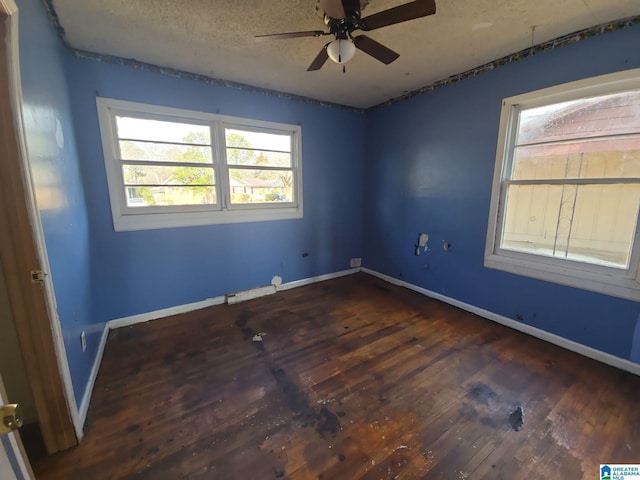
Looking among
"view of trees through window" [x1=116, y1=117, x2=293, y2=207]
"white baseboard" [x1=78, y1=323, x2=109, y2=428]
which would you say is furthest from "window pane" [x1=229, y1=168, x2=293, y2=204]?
"white baseboard" [x1=78, y1=323, x2=109, y2=428]

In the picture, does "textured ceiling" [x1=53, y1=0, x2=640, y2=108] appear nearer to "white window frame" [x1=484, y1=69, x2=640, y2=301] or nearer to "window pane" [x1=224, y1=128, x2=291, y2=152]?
"white window frame" [x1=484, y1=69, x2=640, y2=301]

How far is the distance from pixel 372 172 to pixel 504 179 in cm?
187

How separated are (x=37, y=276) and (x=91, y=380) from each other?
106 centimetres

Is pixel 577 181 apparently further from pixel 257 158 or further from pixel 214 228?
pixel 214 228

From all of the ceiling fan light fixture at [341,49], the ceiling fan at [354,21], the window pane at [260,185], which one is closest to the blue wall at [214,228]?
the window pane at [260,185]

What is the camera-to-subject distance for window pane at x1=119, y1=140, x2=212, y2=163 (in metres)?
2.62

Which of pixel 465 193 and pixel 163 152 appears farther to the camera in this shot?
pixel 465 193

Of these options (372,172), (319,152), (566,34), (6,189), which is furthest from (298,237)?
(566,34)

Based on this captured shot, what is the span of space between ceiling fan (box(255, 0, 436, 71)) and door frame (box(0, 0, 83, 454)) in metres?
1.27

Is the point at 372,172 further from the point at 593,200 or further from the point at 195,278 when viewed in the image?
the point at 195,278

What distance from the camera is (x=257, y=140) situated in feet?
10.8

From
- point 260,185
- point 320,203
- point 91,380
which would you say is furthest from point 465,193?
point 91,380

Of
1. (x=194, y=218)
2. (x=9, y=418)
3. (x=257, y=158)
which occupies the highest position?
(x=257, y=158)

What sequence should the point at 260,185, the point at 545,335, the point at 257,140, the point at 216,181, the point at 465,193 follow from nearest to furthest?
the point at 545,335 → the point at 465,193 → the point at 216,181 → the point at 257,140 → the point at 260,185
